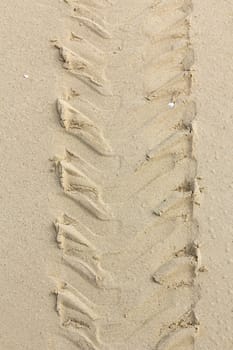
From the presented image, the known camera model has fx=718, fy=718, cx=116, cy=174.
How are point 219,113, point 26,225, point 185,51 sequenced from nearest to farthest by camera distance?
point 26,225 < point 219,113 < point 185,51

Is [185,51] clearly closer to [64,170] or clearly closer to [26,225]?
[64,170]

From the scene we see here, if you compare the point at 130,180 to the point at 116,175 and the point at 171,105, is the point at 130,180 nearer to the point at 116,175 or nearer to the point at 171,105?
the point at 116,175

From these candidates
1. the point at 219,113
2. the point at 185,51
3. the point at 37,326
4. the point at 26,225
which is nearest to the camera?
the point at 37,326

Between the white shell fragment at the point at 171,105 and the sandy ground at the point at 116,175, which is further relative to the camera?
the white shell fragment at the point at 171,105

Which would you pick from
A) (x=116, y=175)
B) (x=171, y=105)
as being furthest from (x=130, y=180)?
(x=171, y=105)

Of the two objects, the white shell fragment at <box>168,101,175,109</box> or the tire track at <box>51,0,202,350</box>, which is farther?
the white shell fragment at <box>168,101,175,109</box>

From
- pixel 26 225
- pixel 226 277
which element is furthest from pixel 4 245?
pixel 226 277

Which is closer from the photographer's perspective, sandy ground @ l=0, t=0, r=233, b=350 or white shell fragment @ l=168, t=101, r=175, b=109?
sandy ground @ l=0, t=0, r=233, b=350

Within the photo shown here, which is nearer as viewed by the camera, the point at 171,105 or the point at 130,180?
the point at 130,180
